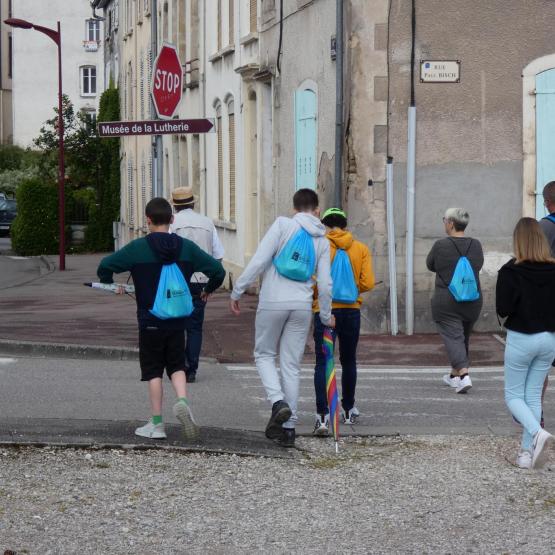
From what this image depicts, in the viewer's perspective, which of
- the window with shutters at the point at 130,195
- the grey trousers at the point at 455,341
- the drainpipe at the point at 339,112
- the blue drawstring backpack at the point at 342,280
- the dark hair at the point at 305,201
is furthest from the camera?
the window with shutters at the point at 130,195

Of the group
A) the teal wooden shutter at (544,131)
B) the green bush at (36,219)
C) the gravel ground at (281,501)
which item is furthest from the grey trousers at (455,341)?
the green bush at (36,219)

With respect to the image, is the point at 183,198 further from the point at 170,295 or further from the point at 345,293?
the point at 170,295

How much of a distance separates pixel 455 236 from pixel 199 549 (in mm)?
5933

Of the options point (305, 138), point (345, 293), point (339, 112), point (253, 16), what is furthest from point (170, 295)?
point (253, 16)

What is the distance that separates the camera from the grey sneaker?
26.7ft

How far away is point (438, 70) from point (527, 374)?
27.6 feet

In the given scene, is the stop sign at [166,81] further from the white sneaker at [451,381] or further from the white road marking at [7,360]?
the white sneaker at [451,381]

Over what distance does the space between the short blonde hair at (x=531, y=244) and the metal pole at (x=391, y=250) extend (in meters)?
8.08

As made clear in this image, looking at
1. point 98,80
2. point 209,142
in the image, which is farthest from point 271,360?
point 98,80

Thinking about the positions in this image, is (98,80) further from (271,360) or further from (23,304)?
(271,360)

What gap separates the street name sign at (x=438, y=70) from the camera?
16.0 meters

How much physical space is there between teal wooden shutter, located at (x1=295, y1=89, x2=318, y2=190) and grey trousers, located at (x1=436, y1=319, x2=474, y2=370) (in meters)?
6.83

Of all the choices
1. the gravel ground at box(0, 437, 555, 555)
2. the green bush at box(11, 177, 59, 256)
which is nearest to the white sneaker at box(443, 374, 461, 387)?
the gravel ground at box(0, 437, 555, 555)

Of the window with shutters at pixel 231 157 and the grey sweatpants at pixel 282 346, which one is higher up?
the window with shutters at pixel 231 157
